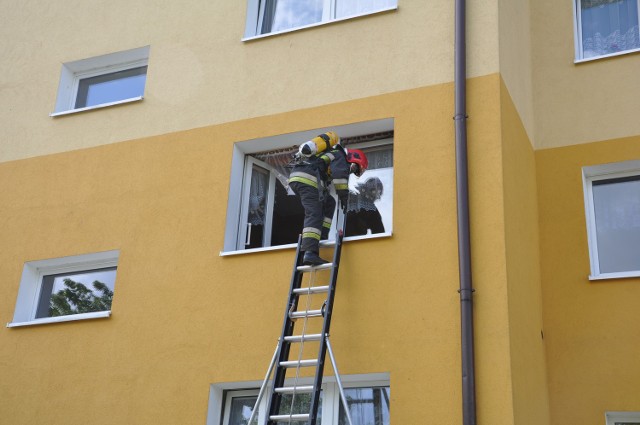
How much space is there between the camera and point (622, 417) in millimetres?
8156

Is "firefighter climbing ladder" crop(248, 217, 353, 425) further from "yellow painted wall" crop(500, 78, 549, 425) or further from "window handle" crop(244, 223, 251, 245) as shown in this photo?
"yellow painted wall" crop(500, 78, 549, 425)

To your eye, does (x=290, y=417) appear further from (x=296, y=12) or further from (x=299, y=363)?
(x=296, y=12)

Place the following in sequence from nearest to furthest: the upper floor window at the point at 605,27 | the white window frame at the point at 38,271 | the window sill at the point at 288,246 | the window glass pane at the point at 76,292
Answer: the window sill at the point at 288,246 < the white window frame at the point at 38,271 < the window glass pane at the point at 76,292 < the upper floor window at the point at 605,27

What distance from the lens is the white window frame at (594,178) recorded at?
29.8ft

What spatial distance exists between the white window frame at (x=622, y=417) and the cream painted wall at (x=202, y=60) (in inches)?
132

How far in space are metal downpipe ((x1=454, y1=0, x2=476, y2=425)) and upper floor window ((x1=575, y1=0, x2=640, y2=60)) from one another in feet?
6.95

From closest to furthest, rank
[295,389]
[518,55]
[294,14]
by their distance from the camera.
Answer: [295,389]
[518,55]
[294,14]

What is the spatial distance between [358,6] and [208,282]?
3547mm

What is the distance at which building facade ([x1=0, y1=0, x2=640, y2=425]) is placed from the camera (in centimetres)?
793

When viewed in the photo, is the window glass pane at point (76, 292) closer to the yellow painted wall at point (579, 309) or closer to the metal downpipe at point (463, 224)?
the metal downpipe at point (463, 224)

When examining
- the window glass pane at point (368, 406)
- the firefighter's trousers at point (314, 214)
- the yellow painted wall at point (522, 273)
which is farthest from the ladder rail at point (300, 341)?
the yellow painted wall at point (522, 273)

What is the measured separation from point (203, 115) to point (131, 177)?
1032 millimetres

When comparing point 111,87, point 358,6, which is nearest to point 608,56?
point 358,6

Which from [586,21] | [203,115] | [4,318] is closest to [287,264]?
[203,115]
